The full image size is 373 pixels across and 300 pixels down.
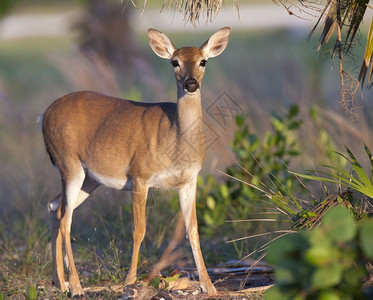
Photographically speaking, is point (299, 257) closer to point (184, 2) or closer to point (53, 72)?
point (184, 2)

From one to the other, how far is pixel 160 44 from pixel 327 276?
3.70 meters

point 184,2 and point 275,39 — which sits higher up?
point 184,2

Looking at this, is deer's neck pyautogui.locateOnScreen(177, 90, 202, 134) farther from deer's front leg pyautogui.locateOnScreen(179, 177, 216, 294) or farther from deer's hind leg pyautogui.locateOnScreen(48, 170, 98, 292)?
deer's hind leg pyautogui.locateOnScreen(48, 170, 98, 292)

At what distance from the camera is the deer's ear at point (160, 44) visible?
6305 mm

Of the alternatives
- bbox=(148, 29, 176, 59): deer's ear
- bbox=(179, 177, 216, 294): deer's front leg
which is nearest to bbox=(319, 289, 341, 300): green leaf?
bbox=(179, 177, 216, 294): deer's front leg

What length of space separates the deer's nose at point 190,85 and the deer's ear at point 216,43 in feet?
1.76

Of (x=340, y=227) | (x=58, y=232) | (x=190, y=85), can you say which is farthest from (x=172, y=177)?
(x=340, y=227)

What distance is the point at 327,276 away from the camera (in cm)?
306

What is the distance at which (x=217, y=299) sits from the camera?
18.4ft

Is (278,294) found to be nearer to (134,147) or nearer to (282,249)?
(282,249)

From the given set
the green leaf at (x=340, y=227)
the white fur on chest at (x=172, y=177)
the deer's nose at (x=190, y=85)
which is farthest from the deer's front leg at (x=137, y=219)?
the green leaf at (x=340, y=227)

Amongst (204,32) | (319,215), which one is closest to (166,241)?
(319,215)

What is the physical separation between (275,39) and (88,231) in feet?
72.6

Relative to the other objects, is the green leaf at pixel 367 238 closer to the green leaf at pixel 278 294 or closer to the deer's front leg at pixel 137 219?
the green leaf at pixel 278 294
